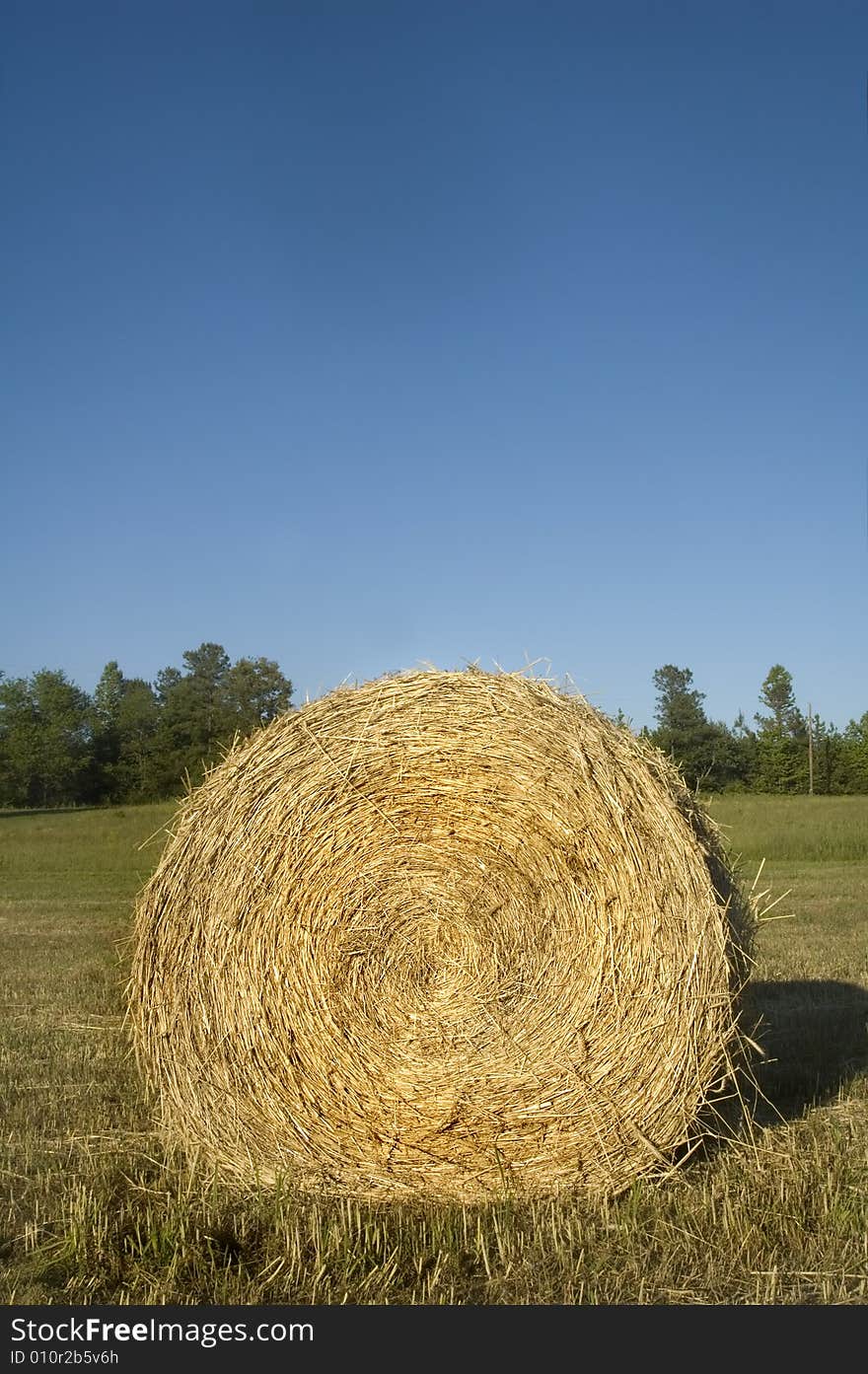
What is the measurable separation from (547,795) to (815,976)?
18.3 ft

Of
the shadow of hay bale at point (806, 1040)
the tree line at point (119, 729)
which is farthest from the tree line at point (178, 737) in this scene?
the shadow of hay bale at point (806, 1040)

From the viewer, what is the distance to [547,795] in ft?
15.4

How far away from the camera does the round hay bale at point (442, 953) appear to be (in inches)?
182

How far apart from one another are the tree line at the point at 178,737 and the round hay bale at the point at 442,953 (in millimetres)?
31958

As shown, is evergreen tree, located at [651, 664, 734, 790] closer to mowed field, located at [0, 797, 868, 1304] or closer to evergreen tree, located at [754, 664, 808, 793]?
evergreen tree, located at [754, 664, 808, 793]

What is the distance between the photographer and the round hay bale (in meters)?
4.61

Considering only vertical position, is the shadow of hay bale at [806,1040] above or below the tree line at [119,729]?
below

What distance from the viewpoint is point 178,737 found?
147ft

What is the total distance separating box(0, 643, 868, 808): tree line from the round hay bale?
105ft

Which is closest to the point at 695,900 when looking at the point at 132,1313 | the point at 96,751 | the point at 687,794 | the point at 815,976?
the point at 687,794

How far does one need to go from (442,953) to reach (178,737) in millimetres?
41068

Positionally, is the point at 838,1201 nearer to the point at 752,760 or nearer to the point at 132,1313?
the point at 132,1313

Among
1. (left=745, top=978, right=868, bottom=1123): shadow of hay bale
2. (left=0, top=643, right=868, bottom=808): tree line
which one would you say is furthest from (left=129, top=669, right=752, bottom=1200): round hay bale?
(left=0, top=643, right=868, bottom=808): tree line

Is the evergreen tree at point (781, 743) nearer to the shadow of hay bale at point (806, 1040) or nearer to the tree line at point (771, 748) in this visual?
the tree line at point (771, 748)
